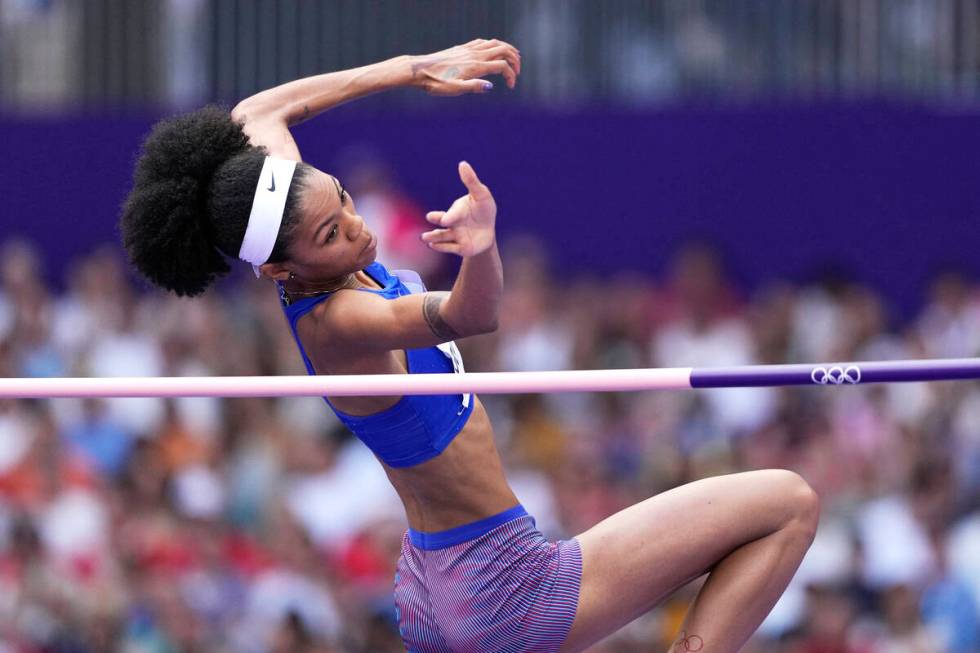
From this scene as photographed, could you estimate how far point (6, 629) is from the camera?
362 inches

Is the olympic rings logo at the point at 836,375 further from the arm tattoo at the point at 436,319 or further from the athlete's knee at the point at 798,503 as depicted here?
the arm tattoo at the point at 436,319

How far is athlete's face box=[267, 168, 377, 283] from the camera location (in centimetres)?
496

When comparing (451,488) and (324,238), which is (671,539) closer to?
(451,488)

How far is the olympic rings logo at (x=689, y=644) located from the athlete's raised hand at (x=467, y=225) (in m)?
1.33

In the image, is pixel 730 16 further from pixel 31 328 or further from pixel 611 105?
pixel 31 328

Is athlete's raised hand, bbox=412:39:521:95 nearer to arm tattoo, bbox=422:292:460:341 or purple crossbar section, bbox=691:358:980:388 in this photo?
arm tattoo, bbox=422:292:460:341

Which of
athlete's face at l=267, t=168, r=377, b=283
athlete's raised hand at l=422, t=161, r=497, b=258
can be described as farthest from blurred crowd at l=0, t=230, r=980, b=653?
athlete's raised hand at l=422, t=161, r=497, b=258

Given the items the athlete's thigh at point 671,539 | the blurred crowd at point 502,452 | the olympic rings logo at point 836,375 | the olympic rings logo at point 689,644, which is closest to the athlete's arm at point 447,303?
the athlete's thigh at point 671,539

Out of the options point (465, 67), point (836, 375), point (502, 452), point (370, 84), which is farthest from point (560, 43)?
point (836, 375)

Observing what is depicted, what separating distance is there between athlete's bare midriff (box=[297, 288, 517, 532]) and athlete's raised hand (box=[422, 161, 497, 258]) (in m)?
0.57

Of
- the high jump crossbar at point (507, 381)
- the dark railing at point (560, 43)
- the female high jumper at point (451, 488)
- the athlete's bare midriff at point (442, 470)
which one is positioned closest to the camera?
the high jump crossbar at point (507, 381)

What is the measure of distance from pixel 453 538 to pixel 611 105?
6.26m

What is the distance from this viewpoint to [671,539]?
5.08 meters

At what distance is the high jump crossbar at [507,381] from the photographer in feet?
16.0
